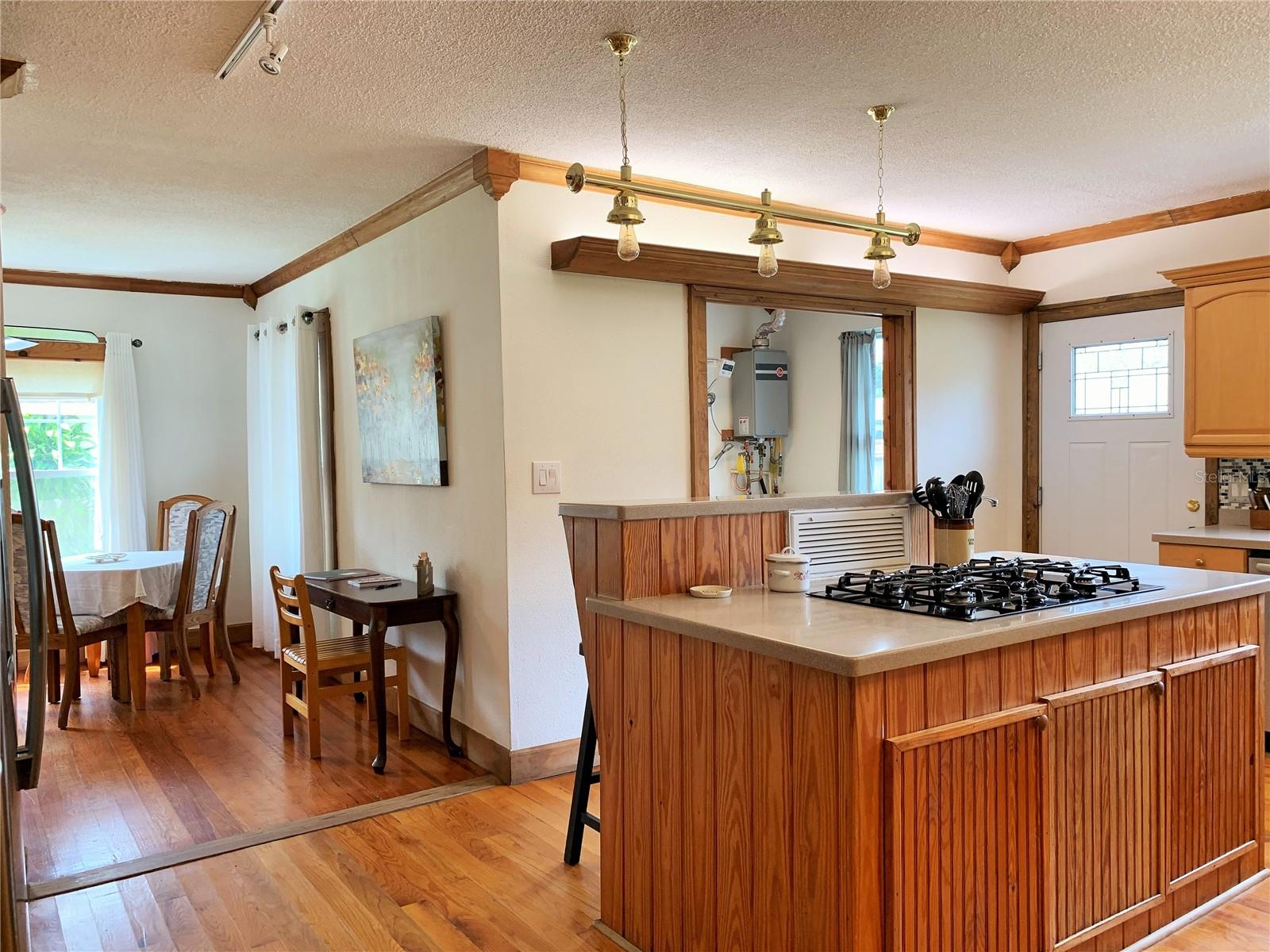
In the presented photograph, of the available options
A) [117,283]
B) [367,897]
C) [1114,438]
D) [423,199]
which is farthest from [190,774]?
[1114,438]

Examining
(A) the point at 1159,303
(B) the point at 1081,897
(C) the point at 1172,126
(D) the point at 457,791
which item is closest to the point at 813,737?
(B) the point at 1081,897

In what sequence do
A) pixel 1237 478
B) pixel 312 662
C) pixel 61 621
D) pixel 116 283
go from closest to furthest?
1. pixel 312 662
2. pixel 1237 478
3. pixel 61 621
4. pixel 116 283

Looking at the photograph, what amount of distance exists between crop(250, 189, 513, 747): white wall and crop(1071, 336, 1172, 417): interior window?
3216 millimetres

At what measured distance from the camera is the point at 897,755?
1863 millimetres

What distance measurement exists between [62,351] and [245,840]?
4.06 metres

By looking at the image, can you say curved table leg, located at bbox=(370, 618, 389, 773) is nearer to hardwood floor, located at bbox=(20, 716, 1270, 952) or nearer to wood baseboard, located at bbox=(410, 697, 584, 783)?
wood baseboard, located at bbox=(410, 697, 584, 783)

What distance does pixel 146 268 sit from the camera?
229 inches

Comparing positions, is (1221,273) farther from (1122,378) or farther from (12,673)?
(12,673)

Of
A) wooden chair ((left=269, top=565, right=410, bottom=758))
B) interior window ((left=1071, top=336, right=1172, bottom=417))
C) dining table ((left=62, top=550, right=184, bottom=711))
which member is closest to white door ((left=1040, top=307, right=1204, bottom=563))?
interior window ((left=1071, top=336, right=1172, bottom=417))

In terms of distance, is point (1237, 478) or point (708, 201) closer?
point (708, 201)

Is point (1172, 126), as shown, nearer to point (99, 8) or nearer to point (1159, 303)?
point (1159, 303)

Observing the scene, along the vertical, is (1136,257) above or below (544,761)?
above

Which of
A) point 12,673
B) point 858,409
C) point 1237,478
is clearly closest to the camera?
point 12,673

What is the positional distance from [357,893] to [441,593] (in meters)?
1.43
